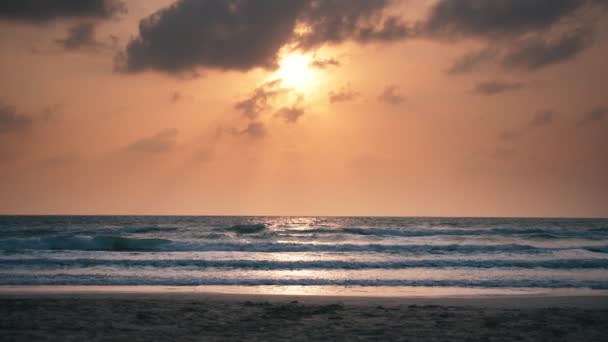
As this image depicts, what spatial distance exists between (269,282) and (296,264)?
515 cm

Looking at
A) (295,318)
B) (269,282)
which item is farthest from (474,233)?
(295,318)

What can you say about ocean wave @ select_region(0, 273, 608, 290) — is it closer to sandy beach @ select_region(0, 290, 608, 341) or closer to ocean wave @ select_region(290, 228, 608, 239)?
sandy beach @ select_region(0, 290, 608, 341)

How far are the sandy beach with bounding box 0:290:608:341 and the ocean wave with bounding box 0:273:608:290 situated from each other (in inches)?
115

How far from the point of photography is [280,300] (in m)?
13.1

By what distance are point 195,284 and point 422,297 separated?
7.16 metres

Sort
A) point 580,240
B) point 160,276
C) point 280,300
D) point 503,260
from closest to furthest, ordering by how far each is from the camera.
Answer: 1. point 280,300
2. point 160,276
3. point 503,260
4. point 580,240

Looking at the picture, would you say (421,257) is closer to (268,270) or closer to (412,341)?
A: (268,270)

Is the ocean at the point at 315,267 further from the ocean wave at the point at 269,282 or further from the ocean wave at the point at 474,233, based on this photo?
the ocean wave at the point at 474,233

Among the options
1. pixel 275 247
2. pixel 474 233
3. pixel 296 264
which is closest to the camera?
pixel 296 264

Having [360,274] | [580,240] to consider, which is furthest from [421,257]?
[580,240]

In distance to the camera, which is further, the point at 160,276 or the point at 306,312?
the point at 160,276

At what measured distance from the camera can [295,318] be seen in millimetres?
10344

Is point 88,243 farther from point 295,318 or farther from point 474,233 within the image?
point 474,233

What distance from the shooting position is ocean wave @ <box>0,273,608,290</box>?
16938mm
